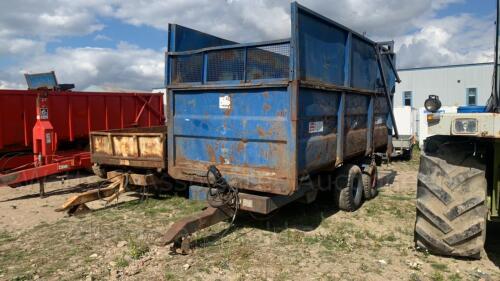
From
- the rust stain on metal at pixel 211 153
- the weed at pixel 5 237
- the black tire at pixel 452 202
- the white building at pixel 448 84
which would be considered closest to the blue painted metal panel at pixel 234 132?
the rust stain on metal at pixel 211 153

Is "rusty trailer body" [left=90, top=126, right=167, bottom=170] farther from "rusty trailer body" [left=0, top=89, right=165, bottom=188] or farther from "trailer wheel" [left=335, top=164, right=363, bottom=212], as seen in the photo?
"trailer wheel" [left=335, top=164, right=363, bottom=212]

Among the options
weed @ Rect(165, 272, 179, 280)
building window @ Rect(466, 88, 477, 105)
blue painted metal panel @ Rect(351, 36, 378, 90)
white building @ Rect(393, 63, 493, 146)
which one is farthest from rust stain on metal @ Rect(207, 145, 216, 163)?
building window @ Rect(466, 88, 477, 105)

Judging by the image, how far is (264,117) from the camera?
5160mm

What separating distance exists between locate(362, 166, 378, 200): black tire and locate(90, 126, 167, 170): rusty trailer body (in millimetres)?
3550

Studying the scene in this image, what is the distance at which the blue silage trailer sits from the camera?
16.3 feet

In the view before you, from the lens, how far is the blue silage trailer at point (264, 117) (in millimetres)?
4973

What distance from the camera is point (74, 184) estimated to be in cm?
912

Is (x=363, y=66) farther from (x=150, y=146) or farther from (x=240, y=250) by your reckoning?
(x=240, y=250)

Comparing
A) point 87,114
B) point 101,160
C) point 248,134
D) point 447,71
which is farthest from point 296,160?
point 447,71

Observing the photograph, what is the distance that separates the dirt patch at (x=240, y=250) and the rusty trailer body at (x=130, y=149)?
0.79 metres

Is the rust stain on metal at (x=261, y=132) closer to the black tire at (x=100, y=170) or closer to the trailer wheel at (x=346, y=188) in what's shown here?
the trailer wheel at (x=346, y=188)

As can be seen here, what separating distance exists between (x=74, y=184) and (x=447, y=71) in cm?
2652

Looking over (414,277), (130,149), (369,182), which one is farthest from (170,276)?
(369,182)

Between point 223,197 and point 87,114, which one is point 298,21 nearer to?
point 223,197
